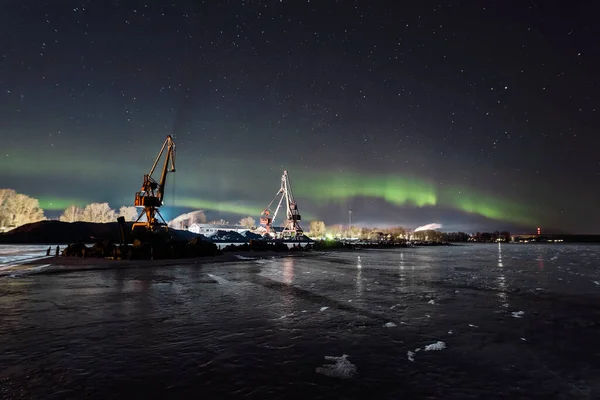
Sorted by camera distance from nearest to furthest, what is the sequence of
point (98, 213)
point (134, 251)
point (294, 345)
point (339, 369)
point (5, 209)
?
point (339, 369), point (294, 345), point (134, 251), point (5, 209), point (98, 213)

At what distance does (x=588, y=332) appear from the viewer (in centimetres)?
996

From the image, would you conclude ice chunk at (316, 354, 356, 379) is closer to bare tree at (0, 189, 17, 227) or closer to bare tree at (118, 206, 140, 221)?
bare tree at (0, 189, 17, 227)

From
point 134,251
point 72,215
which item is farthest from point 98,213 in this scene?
point 134,251

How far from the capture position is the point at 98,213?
143m

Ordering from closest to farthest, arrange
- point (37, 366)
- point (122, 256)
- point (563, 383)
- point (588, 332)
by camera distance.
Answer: point (563, 383), point (37, 366), point (588, 332), point (122, 256)

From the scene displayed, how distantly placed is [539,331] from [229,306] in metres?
9.19

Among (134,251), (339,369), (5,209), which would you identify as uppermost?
(5,209)

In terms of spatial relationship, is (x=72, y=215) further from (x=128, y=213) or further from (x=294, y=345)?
(x=294, y=345)

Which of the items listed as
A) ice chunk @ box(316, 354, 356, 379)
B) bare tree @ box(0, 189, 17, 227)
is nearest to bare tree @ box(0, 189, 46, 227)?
bare tree @ box(0, 189, 17, 227)

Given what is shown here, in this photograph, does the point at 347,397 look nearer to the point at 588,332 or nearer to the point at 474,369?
the point at 474,369

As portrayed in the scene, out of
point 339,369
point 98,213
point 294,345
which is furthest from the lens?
point 98,213

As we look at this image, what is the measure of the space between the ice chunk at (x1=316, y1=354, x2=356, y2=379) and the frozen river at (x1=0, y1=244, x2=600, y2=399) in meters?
0.03

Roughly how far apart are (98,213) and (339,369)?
15553 centimetres

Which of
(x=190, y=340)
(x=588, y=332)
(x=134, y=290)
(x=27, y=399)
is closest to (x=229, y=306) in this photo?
(x=190, y=340)
